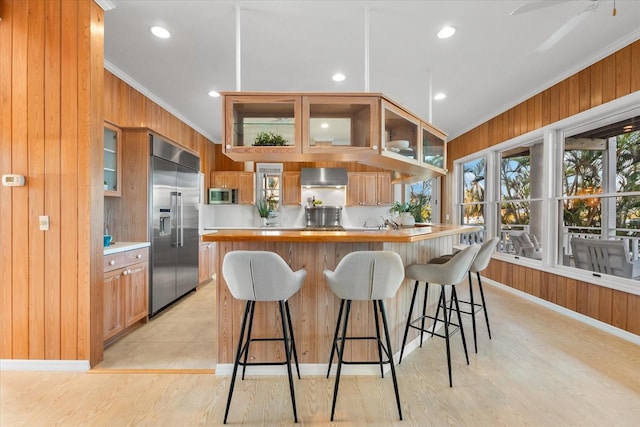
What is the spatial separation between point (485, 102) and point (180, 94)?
4.35 meters

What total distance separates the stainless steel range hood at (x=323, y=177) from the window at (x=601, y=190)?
11.4ft

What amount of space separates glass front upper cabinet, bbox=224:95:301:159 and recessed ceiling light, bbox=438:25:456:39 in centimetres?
147

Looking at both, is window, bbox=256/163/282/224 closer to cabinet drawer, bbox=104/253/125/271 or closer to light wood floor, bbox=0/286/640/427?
cabinet drawer, bbox=104/253/125/271

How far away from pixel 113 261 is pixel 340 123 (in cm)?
234

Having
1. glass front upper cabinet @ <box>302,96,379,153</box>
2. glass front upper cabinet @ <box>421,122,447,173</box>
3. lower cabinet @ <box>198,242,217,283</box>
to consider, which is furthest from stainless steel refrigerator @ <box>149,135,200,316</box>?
glass front upper cabinet @ <box>421,122,447,173</box>

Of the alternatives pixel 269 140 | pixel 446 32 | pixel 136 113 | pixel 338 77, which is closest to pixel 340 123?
pixel 269 140

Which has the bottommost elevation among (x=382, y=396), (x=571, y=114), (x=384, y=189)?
(x=382, y=396)

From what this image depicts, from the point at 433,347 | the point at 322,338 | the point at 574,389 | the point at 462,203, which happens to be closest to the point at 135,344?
the point at 322,338

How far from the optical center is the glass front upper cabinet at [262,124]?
247cm

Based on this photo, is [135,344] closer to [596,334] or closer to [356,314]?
[356,314]

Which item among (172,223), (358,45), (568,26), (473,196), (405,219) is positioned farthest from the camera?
(473,196)

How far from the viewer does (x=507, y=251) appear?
16.2 feet

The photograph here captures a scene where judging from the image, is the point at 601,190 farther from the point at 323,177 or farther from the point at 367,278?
the point at 323,177

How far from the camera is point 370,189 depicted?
21.0ft
